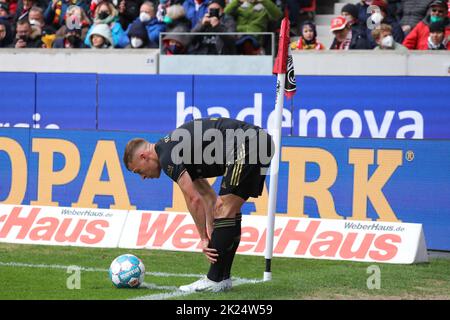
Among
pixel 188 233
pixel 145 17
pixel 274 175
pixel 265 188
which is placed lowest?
pixel 188 233

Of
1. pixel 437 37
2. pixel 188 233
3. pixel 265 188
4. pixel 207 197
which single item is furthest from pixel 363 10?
pixel 207 197

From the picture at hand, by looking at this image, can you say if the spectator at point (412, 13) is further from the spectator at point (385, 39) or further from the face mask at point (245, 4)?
the face mask at point (245, 4)

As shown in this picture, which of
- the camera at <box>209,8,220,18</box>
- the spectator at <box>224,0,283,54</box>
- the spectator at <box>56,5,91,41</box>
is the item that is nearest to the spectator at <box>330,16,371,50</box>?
the spectator at <box>224,0,283,54</box>

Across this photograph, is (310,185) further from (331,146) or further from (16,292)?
(16,292)

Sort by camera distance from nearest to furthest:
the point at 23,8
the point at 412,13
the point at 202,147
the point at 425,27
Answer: the point at 202,147, the point at 425,27, the point at 412,13, the point at 23,8

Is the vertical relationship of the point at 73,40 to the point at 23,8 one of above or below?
below

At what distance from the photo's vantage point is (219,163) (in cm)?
934

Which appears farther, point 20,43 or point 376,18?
point 20,43

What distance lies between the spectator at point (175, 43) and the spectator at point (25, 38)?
11.0 ft

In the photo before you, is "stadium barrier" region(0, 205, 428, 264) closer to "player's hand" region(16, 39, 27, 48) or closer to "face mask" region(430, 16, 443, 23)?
"face mask" region(430, 16, 443, 23)

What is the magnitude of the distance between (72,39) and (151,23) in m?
1.74

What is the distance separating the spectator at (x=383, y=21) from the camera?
54.0 feet

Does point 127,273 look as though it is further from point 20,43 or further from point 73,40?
point 20,43

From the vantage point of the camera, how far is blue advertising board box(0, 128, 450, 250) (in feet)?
42.5
